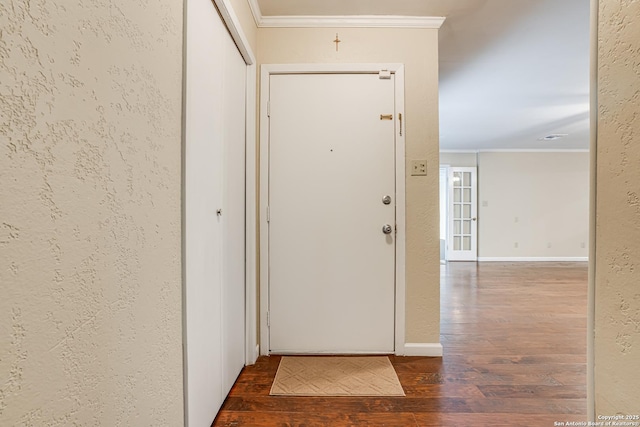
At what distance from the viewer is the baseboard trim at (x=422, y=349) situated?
6.77ft

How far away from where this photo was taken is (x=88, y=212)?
626mm

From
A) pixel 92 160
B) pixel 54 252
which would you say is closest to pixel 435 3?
pixel 92 160

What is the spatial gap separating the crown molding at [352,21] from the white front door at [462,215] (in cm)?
493

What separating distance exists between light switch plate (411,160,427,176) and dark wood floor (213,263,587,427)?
1.26 meters

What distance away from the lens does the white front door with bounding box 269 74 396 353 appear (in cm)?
207

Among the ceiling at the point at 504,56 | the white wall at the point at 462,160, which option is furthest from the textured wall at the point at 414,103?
the white wall at the point at 462,160

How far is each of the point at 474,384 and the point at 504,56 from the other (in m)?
2.58

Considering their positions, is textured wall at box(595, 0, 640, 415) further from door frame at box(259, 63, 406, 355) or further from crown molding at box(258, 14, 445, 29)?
crown molding at box(258, 14, 445, 29)

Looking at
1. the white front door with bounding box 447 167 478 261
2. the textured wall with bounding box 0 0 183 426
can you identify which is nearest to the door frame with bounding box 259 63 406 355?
the textured wall with bounding box 0 0 183 426

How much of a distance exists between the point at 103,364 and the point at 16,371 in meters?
0.22

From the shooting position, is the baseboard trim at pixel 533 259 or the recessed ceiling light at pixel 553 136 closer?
the recessed ceiling light at pixel 553 136

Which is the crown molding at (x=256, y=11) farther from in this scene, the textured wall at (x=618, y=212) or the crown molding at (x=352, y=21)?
the textured wall at (x=618, y=212)

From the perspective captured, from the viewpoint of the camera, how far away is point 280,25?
81.6 inches

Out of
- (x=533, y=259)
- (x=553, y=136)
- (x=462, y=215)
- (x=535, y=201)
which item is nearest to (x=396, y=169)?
(x=553, y=136)
